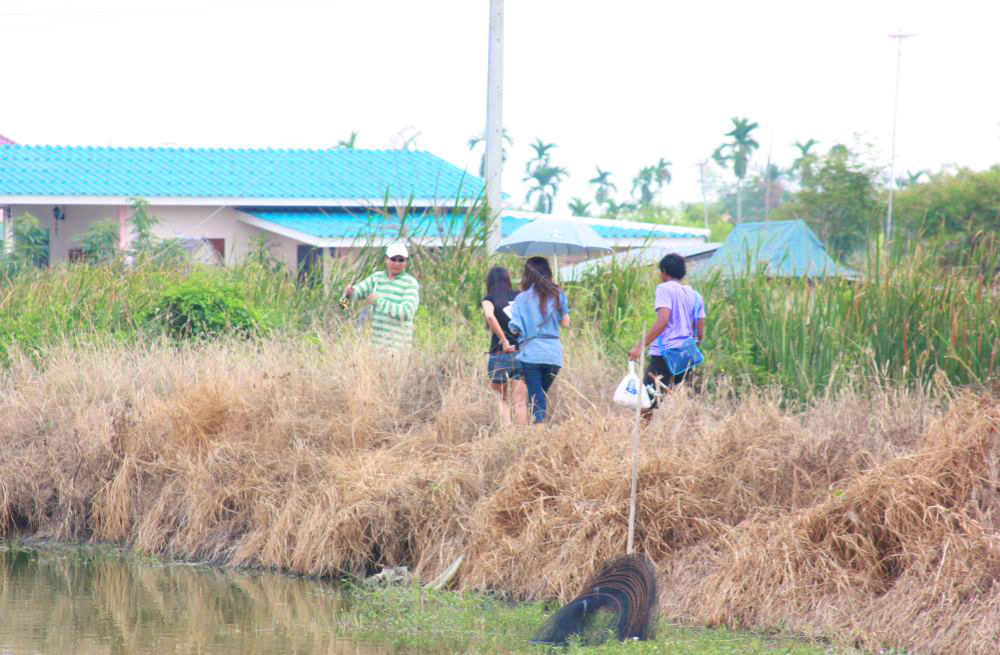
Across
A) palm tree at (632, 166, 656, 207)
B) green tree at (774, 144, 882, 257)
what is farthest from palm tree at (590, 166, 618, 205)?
green tree at (774, 144, 882, 257)

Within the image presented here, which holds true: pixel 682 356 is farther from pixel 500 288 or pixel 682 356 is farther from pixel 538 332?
pixel 500 288

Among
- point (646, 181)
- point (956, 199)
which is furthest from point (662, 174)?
point (956, 199)

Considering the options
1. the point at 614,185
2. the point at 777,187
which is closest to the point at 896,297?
the point at 777,187

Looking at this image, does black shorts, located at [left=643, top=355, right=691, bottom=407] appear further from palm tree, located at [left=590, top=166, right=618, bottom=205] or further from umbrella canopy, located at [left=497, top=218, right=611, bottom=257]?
palm tree, located at [left=590, top=166, right=618, bottom=205]

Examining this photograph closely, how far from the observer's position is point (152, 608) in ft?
25.3

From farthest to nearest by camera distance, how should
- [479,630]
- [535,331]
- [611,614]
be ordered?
[535,331], [479,630], [611,614]

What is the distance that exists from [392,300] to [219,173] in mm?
15695

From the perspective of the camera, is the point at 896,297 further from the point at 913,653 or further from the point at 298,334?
the point at 298,334

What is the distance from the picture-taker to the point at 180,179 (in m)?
24.5

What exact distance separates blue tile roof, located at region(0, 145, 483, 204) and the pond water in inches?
561

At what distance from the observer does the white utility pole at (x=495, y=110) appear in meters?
15.0

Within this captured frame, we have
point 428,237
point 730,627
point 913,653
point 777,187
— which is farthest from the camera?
point 777,187

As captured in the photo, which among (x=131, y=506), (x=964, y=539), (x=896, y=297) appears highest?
(x=896, y=297)

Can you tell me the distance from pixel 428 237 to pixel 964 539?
8.29 metres
